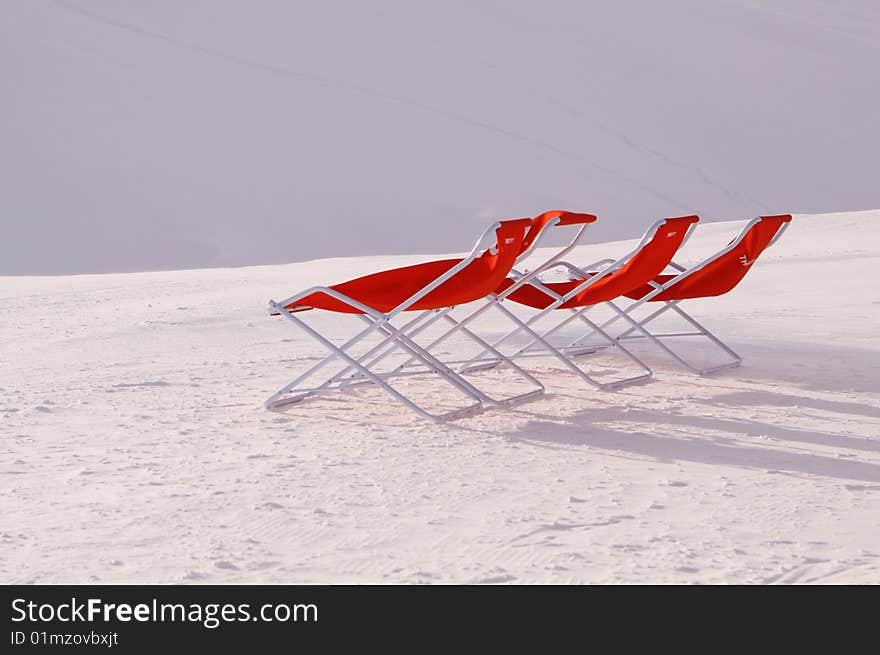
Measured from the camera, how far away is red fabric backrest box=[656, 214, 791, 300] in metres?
4.98

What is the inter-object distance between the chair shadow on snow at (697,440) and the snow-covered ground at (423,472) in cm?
1

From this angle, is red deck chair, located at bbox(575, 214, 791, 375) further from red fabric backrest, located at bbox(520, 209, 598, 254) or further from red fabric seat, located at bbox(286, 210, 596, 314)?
red fabric seat, located at bbox(286, 210, 596, 314)

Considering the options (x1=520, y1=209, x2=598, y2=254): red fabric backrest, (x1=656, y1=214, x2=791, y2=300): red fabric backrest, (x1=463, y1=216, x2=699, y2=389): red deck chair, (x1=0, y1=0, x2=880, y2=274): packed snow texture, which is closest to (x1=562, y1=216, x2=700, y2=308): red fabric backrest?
(x1=463, y1=216, x2=699, y2=389): red deck chair

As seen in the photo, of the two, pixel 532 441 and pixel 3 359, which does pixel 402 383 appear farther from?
pixel 3 359

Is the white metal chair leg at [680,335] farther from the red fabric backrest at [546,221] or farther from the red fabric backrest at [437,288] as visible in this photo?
the red fabric backrest at [437,288]

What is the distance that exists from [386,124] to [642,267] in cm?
1926

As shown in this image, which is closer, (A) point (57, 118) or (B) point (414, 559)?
(B) point (414, 559)

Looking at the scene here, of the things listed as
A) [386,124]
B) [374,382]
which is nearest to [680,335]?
[374,382]

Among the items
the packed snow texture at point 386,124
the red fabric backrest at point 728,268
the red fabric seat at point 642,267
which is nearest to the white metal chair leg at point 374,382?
the red fabric seat at point 642,267

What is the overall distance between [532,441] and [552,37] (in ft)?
82.6

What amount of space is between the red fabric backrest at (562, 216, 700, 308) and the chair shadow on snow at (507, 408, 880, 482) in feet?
1.40

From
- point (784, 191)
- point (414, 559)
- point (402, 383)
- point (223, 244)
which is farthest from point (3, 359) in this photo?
point (784, 191)

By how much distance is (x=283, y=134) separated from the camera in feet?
74.2

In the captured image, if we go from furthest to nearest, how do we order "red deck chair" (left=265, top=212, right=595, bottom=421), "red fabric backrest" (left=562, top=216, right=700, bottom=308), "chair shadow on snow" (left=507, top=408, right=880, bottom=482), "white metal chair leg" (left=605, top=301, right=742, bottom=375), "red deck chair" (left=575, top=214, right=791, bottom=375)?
"white metal chair leg" (left=605, top=301, right=742, bottom=375), "red deck chair" (left=575, top=214, right=791, bottom=375), "red fabric backrest" (left=562, top=216, right=700, bottom=308), "red deck chair" (left=265, top=212, right=595, bottom=421), "chair shadow on snow" (left=507, top=408, right=880, bottom=482)
